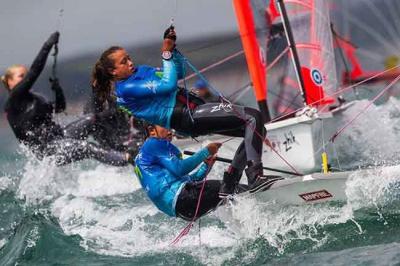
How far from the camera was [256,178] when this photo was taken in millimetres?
5090

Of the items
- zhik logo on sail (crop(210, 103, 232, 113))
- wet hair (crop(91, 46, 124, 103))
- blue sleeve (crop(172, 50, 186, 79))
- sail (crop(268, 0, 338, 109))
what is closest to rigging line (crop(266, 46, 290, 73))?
sail (crop(268, 0, 338, 109))

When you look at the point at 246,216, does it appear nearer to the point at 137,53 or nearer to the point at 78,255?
the point at 78,255

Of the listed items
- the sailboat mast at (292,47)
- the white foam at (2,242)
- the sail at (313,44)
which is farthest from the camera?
the sail at (313,44)

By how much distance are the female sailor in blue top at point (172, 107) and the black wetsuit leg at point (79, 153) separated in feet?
10.9

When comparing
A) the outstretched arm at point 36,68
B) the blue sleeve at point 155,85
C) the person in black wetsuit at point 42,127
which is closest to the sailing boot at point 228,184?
the blue sleeve at point 155,85

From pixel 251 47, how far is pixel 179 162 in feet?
10.8

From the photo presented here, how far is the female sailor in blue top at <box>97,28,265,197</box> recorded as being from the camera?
494 centimetres

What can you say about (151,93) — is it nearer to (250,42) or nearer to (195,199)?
(195,199)

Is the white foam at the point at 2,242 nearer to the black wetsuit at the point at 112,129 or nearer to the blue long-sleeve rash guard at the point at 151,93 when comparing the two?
the blue long-sleeve rash guard at the point at 151,93

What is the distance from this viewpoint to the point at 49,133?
8.44 meters

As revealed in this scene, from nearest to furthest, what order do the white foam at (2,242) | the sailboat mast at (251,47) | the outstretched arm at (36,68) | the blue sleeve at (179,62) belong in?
the blue sleeve at (179,62)
the white foam at (2,242)
the outstretched arm at (36,68)
the sailboat mast at (251,47)

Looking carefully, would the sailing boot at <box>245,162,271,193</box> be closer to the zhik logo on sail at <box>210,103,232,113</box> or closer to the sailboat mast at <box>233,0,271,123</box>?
the zhik logo on sail at <box>210,103,232,113</box>

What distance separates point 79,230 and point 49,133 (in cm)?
232

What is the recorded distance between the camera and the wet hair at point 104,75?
4.94 meters
